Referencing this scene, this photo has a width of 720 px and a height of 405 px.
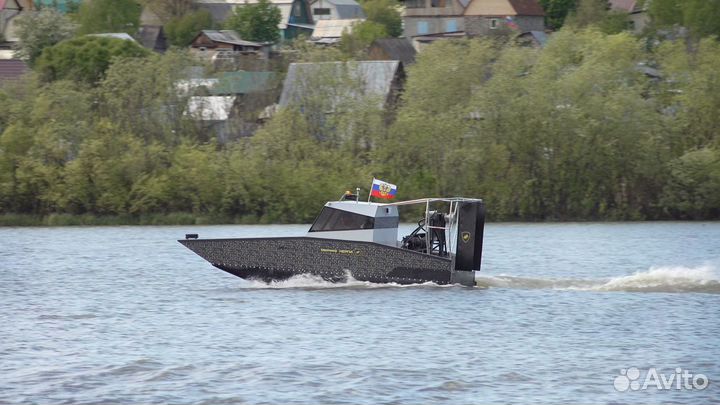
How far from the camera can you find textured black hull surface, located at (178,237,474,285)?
32750 millimetres

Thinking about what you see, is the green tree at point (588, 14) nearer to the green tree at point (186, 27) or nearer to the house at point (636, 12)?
the house at point (636, 12)

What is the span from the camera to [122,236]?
60.3 metres

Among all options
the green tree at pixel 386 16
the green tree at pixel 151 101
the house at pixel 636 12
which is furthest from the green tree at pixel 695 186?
the green tree at pixel 386 16

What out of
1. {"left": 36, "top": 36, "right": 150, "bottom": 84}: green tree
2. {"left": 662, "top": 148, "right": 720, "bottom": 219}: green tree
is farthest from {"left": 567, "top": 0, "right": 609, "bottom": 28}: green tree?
{"left": 662, "top": 148, "right": 720, "bottom": 219}: green tree

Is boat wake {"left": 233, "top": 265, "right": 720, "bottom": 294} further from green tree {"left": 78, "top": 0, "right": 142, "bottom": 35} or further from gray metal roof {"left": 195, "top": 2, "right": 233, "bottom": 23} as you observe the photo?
gray metal roof {"left": 195, "top": 2, "right": 233, "bottom": 23}

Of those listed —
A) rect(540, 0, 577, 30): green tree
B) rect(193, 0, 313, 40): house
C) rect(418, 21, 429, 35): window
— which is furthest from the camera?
rect(193, 0, 313, 40): house

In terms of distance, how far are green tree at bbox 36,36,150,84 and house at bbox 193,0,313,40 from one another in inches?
1990

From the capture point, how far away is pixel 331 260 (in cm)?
3291

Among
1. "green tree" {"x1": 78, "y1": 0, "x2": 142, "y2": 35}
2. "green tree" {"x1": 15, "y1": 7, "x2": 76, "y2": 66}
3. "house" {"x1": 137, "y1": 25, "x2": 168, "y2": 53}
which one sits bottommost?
"green tree" {"x1": 15, "y1": 7, "x2": 76, "y2": 66}

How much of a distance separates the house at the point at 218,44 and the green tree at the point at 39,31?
1355 cm

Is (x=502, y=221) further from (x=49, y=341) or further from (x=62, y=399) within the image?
(x=62, y=399)

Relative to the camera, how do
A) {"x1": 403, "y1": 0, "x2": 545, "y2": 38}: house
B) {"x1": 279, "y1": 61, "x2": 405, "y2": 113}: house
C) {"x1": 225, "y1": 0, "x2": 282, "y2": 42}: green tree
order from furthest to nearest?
{"x1": 225, "y1": 0, "x2": 282, "y2": 42}: green tree, {"x1": 403, "y1": 0, "x2": 545, "y2": 38}: house, {"x1": 279, "y1": 61, "x2": 405, "y2": 113}: house

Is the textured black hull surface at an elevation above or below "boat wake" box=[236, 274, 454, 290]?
above

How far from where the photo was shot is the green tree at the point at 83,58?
8081 cm
